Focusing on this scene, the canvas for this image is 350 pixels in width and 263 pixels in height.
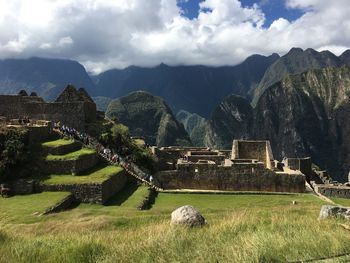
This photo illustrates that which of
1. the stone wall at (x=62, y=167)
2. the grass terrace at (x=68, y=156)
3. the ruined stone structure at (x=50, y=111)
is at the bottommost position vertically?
the stone wall at (x=62, y=167)

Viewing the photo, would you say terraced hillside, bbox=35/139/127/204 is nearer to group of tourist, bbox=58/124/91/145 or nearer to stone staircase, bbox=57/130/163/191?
stone staircase, bbox=57/130/163/191

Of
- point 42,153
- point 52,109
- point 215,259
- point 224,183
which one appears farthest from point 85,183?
point 215,259

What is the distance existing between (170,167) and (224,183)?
23.6 ft

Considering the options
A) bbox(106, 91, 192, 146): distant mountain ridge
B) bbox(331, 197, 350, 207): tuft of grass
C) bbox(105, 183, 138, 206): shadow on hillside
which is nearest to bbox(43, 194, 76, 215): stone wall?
bbox(105, 183, 138, 206): shadow on hillside

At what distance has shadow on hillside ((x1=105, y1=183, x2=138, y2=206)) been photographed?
22.0m

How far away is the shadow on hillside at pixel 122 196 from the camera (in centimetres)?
2195

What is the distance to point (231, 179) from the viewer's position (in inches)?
1098

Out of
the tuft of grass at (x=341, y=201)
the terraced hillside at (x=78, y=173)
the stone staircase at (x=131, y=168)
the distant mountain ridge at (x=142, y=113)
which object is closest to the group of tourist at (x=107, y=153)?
the stone staircase at (x=131, y=168)

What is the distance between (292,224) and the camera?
9422 millimetres

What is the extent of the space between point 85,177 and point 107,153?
589 cm

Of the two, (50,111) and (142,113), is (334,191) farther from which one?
(142,113)

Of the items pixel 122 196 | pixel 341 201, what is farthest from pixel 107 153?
pixel 341 201

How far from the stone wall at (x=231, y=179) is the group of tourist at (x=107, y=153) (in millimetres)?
1138

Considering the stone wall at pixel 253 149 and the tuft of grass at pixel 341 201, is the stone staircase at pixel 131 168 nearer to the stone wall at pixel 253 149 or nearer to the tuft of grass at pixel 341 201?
the tuft of grass at pixel 341 201
